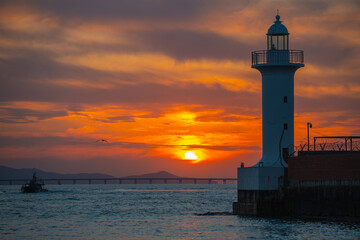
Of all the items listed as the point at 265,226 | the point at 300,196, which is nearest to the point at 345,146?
the point at 300,196

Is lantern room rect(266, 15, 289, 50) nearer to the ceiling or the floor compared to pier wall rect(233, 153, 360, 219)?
nearer to the ceiling

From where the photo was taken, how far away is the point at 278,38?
→ 5412 centimetres

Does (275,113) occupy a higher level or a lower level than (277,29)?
lower

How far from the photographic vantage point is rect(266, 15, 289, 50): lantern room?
53.7 m

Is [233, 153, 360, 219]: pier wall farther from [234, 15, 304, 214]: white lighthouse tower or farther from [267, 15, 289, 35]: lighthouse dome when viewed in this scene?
[267, 15, 289, 35]: lighthouse dome

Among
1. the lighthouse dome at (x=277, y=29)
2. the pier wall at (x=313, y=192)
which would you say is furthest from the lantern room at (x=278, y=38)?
the pier wall at (x=313, y=192)

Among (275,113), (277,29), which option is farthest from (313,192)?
(277,29)

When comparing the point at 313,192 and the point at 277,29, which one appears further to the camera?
the point at 277,29

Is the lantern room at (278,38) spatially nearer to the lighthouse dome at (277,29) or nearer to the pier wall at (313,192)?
the lighthouse dome at (277,29)

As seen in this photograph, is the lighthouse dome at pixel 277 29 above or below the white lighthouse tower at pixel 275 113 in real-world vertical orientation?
above

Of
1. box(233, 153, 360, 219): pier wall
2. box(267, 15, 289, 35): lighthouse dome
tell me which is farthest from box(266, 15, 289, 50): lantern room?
box(233, 153, 360, 219): pier wall

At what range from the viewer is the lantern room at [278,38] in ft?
176

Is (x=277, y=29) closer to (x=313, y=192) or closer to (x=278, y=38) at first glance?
(x=278, y=38)

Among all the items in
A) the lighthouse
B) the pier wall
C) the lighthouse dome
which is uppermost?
the lighthouse dome
